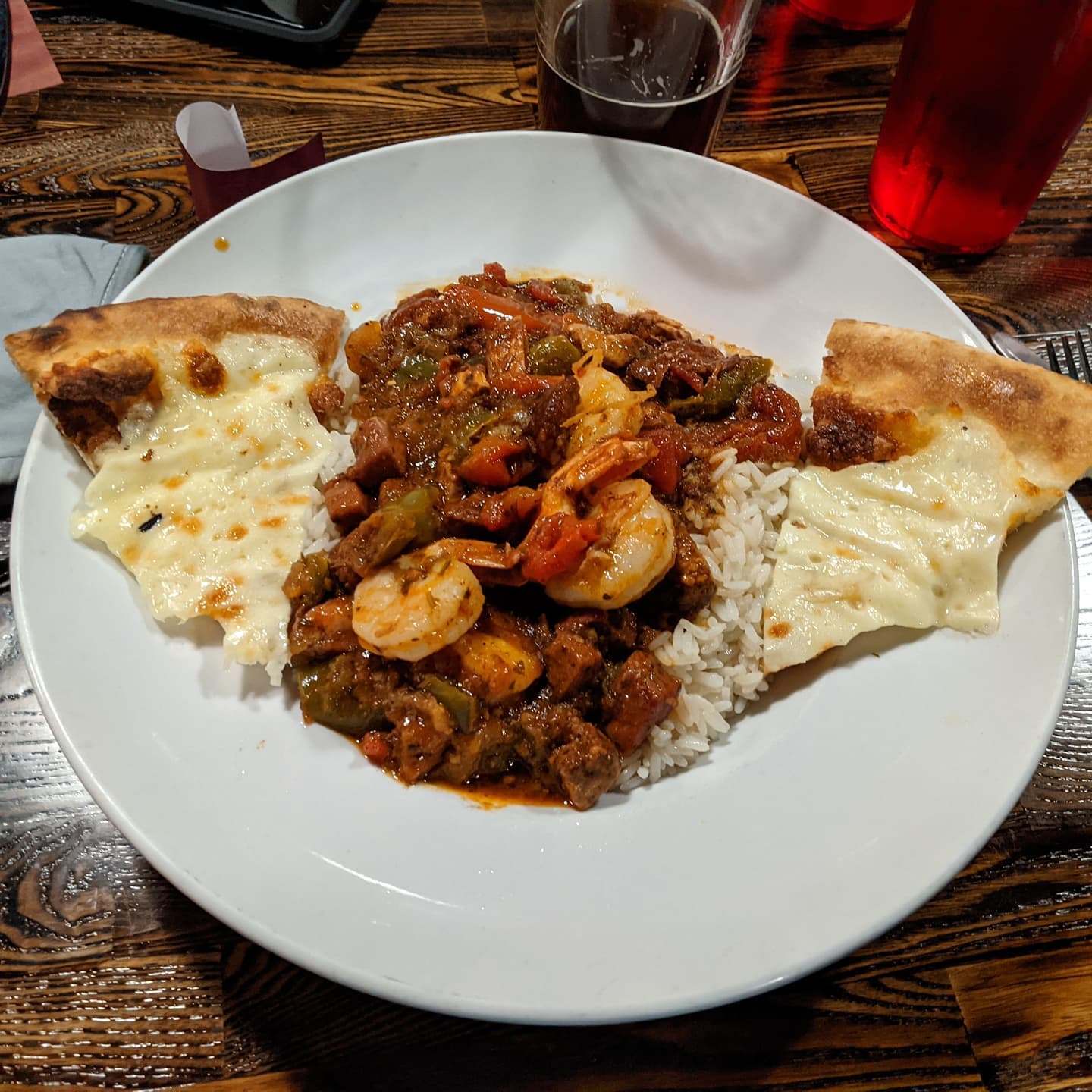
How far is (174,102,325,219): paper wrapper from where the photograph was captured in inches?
159

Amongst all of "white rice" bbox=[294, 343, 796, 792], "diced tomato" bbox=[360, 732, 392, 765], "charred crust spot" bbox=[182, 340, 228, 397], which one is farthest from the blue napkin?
"diced tomato" bbox=[360, 732, 392, 765]

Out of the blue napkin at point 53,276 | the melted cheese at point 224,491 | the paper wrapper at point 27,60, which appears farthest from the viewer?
the paper wrapper at point 27,60

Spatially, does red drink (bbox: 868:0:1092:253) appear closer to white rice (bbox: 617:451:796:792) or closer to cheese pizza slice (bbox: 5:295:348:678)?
white rice (bbox: 617:451:796:792)

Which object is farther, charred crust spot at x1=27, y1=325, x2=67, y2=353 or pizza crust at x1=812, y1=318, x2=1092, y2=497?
charred crust spot at x1=27, y1=325, x2=67, y2=353

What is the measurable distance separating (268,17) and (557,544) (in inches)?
177

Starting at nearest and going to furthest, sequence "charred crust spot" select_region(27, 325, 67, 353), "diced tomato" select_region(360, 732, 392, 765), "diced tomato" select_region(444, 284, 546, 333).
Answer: "diced tomato" select_region(360, 732, 392, 765) < "charred crust spot" select_region(27, 325, 67, 353) < "diced tomato" select_region(444, 284, 546, 333)

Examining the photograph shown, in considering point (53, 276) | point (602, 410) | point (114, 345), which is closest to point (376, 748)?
point (602, 410)

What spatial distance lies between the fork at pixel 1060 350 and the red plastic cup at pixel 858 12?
2816 millimetres

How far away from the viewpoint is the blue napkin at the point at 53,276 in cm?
367

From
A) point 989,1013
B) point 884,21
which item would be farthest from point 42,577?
point 884,21

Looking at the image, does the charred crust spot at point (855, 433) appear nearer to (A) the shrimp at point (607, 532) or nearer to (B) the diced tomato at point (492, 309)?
(A) the shrimp at point (607, 532)

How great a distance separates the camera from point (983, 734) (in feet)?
8.36

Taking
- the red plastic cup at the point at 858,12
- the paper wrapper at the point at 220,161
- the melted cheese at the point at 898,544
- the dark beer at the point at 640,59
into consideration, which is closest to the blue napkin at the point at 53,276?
the paper wrapper at the point at 220,161

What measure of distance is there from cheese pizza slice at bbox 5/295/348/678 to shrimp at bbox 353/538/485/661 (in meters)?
0.34
